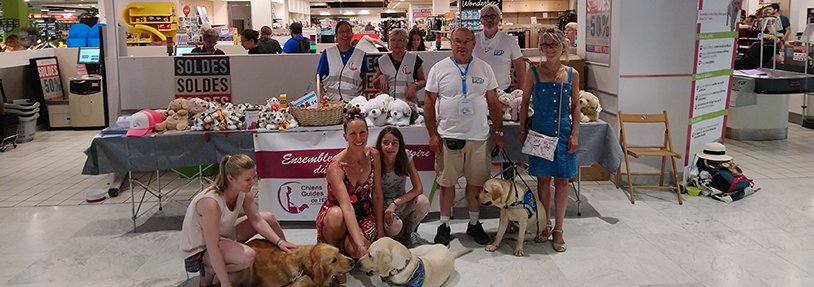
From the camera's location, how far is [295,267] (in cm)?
319

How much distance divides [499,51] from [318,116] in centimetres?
141

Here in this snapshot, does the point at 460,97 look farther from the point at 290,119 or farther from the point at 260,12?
the point at 260,12

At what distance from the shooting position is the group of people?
3121 millimetres

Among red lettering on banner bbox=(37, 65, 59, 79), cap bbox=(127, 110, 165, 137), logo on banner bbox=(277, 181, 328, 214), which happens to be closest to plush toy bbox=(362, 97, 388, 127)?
logo on banner bbox=(277, 181, 328, 214)

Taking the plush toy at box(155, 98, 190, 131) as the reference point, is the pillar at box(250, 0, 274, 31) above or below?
above

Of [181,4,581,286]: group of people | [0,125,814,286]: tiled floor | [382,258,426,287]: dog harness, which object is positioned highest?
[181,4,581,286]: group of people

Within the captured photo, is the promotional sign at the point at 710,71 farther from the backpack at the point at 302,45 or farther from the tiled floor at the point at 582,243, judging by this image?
the backpack at the point at 302,45

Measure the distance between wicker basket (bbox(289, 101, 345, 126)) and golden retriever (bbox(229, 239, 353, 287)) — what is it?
139 cm

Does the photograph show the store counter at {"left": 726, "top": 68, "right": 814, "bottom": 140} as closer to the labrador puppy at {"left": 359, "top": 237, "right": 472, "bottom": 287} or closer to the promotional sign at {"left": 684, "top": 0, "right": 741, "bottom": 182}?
the promotional sign at {"left": 684, "top": 0, "right": 741, "bottom": 182}

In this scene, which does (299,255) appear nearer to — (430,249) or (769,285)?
(430,249)

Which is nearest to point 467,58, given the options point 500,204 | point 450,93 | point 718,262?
point 450,93

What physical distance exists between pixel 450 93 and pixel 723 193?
2654mm

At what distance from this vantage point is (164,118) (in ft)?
15.0

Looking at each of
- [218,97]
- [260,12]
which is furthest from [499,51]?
[260,12]
